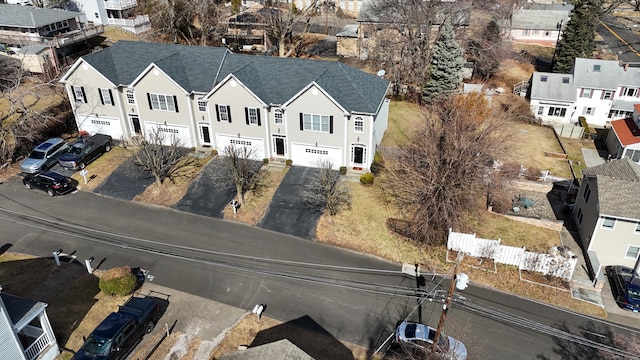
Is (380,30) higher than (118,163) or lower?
higher

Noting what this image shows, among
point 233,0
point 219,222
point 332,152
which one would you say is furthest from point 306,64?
point 233,0

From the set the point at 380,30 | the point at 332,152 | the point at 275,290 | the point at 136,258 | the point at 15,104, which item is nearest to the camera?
the point at 275,290

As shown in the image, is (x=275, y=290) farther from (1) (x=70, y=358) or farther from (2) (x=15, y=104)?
(2) (x=15, y=104)

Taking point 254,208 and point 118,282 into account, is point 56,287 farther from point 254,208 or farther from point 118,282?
point 254,208

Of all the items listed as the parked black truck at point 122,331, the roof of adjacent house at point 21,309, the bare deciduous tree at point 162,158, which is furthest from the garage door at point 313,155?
the roof of adjacent house at point 21,309

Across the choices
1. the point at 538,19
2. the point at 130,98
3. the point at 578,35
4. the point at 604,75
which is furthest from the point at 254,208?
the point at 538,19

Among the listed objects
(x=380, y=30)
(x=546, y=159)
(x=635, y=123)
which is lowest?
(x=546, y=159)

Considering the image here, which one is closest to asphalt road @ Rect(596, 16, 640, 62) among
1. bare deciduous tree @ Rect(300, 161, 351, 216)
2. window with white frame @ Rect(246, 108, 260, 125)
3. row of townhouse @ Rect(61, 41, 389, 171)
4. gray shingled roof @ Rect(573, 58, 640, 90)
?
gray shingled roof @ Rect(573, 58, 640, 90)
